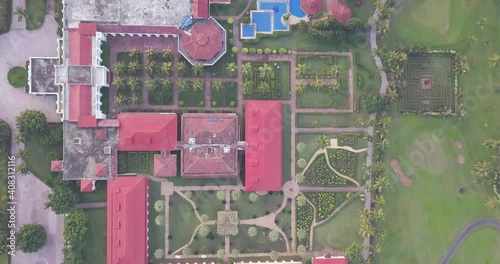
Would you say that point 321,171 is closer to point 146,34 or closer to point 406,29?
point 406,29

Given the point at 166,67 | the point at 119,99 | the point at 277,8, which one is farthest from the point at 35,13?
the point at 277,8

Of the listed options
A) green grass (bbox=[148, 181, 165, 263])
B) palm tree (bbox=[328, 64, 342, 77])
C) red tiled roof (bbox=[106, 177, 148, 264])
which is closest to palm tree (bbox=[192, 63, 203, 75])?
red tiled roof (bbox=[106, 177, 148, 264])

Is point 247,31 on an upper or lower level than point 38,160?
upper

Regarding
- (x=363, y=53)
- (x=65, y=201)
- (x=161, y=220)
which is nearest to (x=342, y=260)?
(x=161, y=220)

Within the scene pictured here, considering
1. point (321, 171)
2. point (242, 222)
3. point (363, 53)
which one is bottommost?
point (242, 222)

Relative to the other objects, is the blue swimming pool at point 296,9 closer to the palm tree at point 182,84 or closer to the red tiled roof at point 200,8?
the red tiled roof at point 200,8

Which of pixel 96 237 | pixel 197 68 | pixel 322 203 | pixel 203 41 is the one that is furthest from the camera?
pixel 322 203

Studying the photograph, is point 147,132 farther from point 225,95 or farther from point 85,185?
point 225,95
